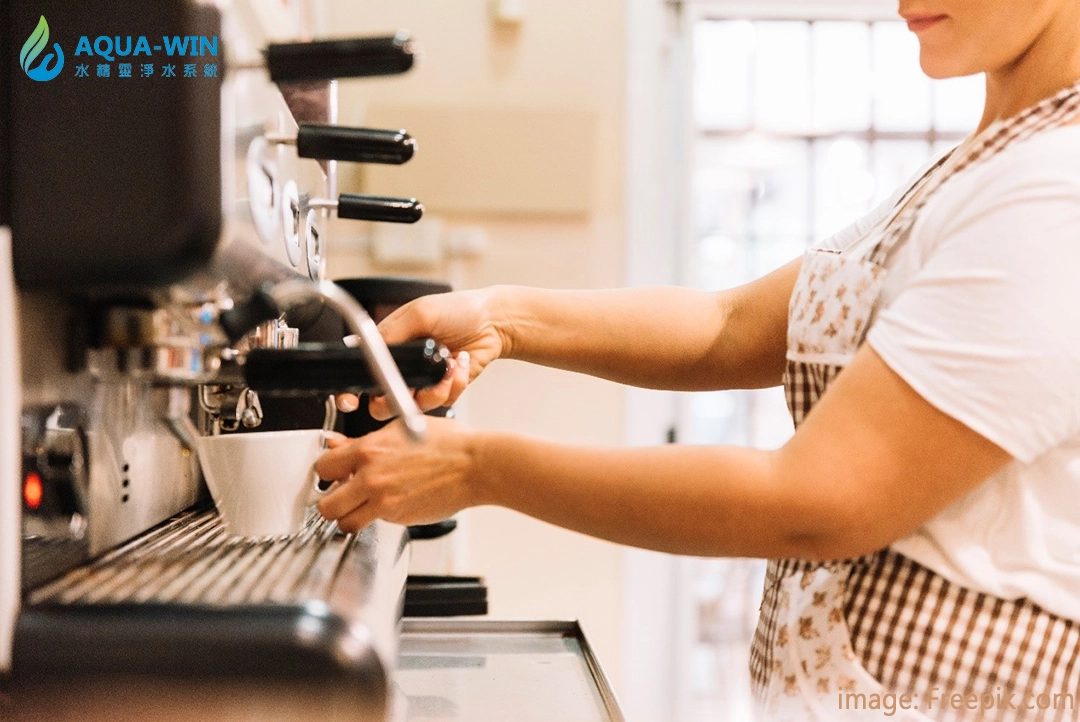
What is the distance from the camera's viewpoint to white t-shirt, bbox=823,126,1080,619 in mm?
529

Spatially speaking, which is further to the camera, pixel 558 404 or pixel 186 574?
pixel 558 404

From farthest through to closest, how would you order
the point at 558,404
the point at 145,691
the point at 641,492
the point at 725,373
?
the point at 558,404 < the point at 725,373 < the point at 641,492 < the point at 145,691

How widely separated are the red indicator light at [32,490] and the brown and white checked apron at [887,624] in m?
0.48

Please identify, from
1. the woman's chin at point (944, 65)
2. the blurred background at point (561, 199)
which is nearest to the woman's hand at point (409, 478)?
the woman's chin at point (944, 65)

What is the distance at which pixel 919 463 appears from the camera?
0.54m

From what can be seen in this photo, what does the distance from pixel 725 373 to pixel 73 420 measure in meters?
0.58

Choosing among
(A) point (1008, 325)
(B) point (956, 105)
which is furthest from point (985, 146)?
(B) point (956, 105)

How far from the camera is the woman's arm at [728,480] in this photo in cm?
54

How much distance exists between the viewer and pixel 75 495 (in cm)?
53

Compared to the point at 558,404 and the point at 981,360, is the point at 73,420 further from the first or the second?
the point at 558,404

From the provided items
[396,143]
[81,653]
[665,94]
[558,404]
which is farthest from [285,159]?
[665,94]

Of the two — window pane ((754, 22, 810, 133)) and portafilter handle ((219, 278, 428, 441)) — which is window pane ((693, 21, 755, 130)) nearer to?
window pane ((754, 22, 810, 133))
